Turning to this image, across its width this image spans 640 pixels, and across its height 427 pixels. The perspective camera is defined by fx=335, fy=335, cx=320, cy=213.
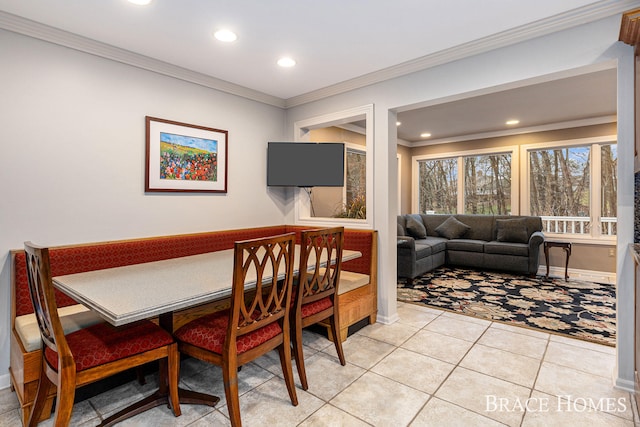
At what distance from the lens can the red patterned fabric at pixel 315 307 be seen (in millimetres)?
2270

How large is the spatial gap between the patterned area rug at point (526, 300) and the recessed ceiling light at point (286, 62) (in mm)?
2892

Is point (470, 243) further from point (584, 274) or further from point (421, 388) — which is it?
point (421, 388)

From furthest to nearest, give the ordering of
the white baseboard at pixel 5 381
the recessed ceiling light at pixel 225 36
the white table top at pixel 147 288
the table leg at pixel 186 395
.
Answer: the recessed ceiling light at pixel 225 36
the white baseboard at pixel 5 381
the table leg at pixel 186 395
the white table top at pixel 147 288

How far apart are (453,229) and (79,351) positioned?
19.1ft

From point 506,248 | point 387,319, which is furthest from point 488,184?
point 387,319

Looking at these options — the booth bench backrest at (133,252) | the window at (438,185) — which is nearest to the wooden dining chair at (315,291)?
the booth bench backrest at (133,252)

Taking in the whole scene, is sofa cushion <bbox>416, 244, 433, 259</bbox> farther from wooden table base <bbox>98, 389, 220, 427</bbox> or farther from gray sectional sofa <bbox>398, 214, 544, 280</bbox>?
wooden table base <bbox>98, 389, 220, 427</bbox>

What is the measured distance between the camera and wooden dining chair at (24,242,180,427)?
146cm

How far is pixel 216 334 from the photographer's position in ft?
5.88

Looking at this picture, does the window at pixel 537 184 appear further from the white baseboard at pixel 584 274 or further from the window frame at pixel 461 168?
the white baseboard at pixel 584 274

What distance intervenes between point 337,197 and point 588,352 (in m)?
3.38

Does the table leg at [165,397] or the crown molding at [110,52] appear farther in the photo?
the crown molding at [110,52]

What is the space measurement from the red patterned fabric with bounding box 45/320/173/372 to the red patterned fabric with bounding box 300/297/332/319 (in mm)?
832

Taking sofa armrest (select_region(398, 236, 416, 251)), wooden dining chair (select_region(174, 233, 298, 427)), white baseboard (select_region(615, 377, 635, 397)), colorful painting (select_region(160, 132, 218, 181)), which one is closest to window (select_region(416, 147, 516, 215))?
sofa armrest (select_region(398, 236, 416, 251))
